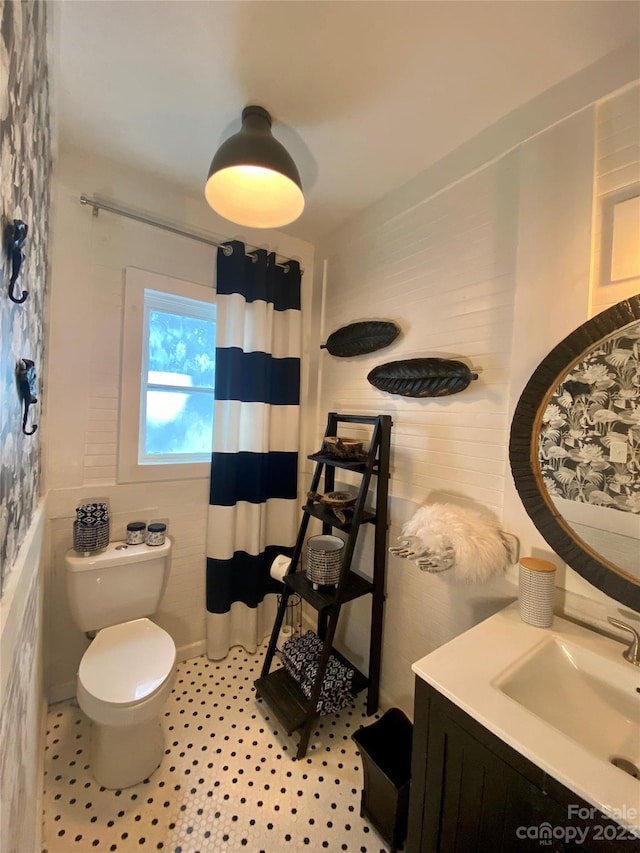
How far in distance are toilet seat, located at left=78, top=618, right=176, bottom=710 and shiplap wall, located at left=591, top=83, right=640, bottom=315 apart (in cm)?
195

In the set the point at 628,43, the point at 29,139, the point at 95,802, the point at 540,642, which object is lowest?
the point at 95,802

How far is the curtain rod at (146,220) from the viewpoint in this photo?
60.6 inches

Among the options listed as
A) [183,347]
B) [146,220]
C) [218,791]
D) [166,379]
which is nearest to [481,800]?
[218,791]

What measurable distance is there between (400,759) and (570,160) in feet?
6.94

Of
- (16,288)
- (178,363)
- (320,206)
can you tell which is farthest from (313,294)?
(16,288)

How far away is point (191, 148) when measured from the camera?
1.46 metres

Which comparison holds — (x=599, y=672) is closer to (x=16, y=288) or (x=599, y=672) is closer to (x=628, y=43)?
(x=16, y=288)

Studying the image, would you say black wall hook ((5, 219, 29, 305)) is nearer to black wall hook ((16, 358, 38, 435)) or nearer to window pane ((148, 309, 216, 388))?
black wall hook ((16, 358, 38, 435))

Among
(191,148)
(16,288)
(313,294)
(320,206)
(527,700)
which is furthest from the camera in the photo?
(313,294)

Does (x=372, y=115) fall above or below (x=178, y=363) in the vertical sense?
above

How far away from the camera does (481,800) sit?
2.45 feet

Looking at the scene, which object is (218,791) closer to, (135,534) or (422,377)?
(135,534)

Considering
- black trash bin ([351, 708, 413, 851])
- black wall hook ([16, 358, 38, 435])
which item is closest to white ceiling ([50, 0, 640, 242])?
black wall hook ([16, 358, 38, 435])

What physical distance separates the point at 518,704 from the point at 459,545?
1.46 feet
